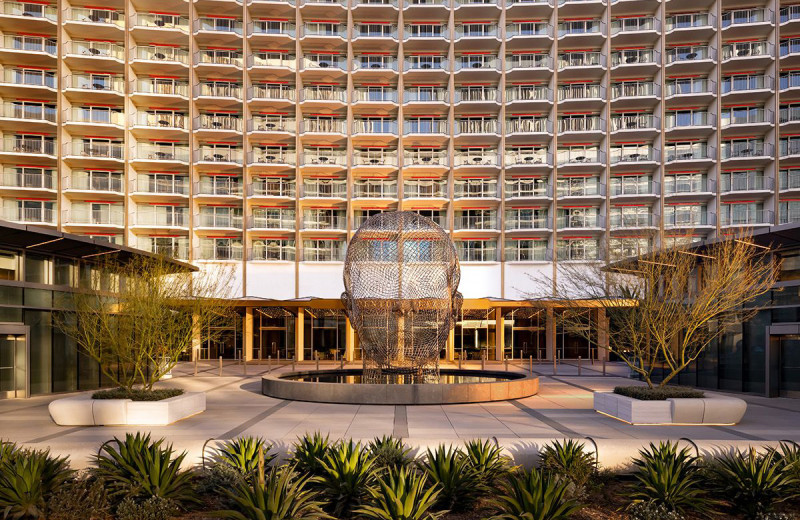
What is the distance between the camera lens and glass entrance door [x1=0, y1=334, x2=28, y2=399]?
22.0 metres

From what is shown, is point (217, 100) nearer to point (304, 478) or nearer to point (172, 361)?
point (172, 361)

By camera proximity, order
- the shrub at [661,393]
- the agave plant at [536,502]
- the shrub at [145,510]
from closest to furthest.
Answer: the agave plant at [536,502] → the shrub at [145,510] → the shrub at [661,393]

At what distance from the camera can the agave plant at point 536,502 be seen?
8.15m

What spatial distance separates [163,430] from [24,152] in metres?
38.9

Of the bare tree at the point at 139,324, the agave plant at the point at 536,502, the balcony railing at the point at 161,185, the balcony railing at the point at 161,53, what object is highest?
the balcony railing at the point at 161,53

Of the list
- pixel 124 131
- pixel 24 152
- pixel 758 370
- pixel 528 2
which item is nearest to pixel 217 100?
pixel 124 131

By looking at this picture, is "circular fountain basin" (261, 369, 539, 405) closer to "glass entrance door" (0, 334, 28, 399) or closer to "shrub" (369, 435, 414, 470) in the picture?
"shrub" (369, 435, 414, 470)

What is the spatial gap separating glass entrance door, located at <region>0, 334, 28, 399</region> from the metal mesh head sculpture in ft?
39.3

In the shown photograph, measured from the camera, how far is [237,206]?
159 feet

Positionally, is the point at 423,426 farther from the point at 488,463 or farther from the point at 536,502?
the point at 536,502

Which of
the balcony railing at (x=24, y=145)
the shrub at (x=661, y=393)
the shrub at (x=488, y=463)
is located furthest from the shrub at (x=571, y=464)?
the balcony railing at (x=24, y=145)

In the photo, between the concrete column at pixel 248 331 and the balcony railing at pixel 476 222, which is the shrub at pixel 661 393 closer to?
the balcony railing at pixel 476 222

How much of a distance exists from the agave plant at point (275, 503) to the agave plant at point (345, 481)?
506mm

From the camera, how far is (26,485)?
898 cm
